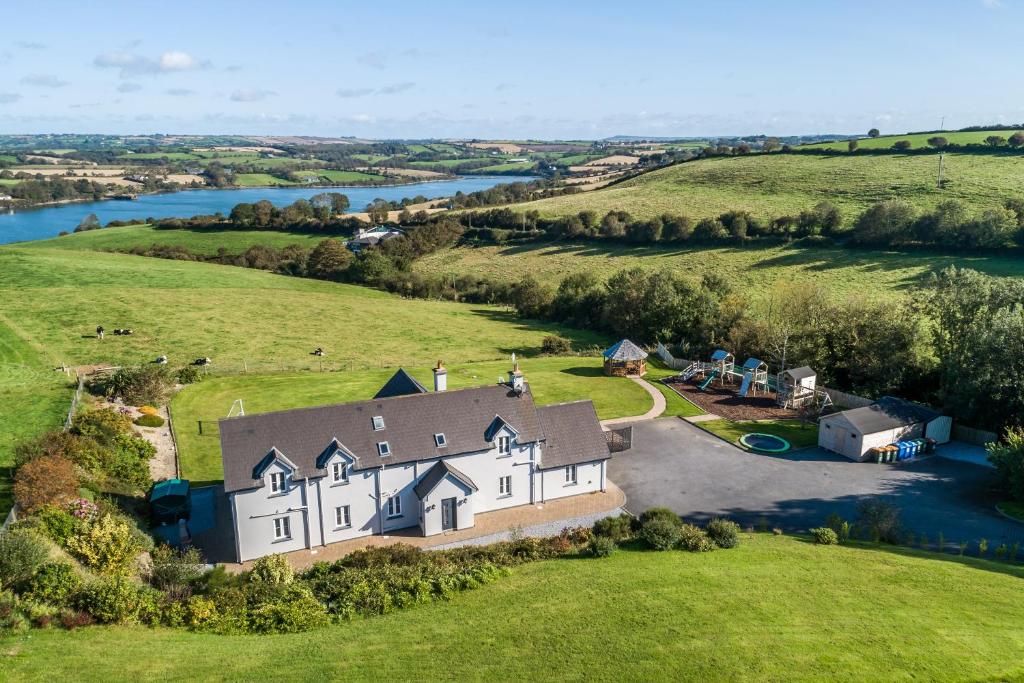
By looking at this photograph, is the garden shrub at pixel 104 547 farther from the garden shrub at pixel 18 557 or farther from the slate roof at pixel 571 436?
the slate roof at pixel 571 436

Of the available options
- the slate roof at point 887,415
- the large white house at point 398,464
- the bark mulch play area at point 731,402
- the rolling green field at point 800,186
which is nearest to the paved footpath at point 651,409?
the bark mulch play area at point 731,402

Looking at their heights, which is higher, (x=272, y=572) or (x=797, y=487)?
(x=272, y=572)

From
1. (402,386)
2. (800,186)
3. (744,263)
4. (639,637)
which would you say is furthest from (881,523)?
(800,186)

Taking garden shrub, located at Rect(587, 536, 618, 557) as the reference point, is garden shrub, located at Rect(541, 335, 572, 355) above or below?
below

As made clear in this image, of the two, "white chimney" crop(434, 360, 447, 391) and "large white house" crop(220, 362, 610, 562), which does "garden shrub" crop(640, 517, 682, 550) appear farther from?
"white chimney" crop(434, 360, 447, 391)

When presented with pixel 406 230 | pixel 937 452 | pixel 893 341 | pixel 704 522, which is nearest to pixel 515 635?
pixel 704 522

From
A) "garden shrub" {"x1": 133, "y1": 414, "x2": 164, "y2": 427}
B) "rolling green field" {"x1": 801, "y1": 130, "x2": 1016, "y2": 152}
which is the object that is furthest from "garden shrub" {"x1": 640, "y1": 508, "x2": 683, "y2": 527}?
"rolling green field" {"x1": 801, "y1": 130, "x2": 1016, "y2": 152}

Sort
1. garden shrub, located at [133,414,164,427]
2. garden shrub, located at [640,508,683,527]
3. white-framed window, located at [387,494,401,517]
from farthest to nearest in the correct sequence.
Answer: garden shrub, located at [133,414,164,427]
white-framed window, located at [387,494,401,517]
garden shrub, located at [640,508,683,527]

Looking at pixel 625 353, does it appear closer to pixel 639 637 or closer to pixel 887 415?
pixel 887 415

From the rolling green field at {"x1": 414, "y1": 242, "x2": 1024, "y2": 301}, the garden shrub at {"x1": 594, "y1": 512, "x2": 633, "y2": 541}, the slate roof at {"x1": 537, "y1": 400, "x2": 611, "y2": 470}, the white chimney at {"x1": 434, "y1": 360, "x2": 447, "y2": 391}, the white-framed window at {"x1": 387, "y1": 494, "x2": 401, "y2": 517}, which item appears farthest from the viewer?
the rolling green field at {"x1": 414, "y1": 242, "x2": 1024, "y2": 301}
